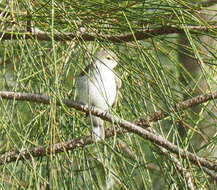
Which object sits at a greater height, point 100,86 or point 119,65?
point 119,65

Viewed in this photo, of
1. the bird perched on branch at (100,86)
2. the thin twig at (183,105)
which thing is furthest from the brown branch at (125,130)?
the bird perched on branch at (100,86)

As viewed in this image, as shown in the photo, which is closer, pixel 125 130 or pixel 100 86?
pixel 125 130

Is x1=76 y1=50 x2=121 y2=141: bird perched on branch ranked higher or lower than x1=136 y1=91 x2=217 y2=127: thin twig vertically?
lower

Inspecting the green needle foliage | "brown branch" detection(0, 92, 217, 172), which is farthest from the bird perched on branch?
"brown branch" detection(0, 92, 217, 172)

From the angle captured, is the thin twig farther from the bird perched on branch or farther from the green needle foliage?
the bird perched on branch

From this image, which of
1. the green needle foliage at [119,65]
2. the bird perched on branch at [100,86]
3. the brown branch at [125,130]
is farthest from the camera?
the bird perched on branch at [100,86]

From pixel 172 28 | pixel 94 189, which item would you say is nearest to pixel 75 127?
pixel 94 189

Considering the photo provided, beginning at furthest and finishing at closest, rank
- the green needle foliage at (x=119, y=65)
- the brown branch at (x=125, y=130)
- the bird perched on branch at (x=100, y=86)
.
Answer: the bird perched on branch at (x=100, y=86) < the brown branch at (x=125, y=130) < the green needle foliage at (x=119, y=65)

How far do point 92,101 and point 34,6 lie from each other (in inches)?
25.7

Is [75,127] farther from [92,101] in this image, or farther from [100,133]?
[92,101]

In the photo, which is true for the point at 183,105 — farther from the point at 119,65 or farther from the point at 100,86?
the point at 100,86

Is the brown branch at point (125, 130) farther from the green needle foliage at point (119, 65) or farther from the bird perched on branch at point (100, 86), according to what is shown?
the bird perched on branch at point (100, 86)

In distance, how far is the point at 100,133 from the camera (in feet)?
4.44

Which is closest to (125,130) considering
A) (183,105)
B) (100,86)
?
(183,105)
